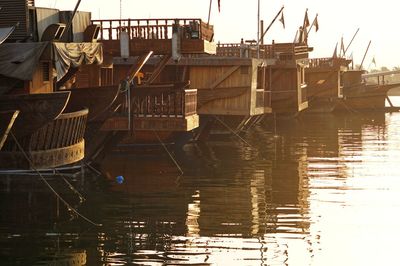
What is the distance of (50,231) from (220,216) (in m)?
4.43

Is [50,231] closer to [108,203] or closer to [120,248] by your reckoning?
[120,248]

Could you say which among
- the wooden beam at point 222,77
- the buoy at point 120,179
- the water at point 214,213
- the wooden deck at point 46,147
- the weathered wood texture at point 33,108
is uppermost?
the wooden beam at point 222,77

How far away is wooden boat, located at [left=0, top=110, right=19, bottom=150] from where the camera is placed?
20.7 metres

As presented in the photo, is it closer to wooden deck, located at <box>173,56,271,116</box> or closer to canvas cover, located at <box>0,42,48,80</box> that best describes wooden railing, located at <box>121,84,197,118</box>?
canvas cover, located at <box>0,42,48,80</box>

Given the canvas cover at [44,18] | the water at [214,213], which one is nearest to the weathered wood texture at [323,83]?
the water at [214,213]

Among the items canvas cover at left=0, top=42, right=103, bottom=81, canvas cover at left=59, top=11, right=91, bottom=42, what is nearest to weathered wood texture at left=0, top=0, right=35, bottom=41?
canvas cover at left=0, top=42, right=103, bottom=81

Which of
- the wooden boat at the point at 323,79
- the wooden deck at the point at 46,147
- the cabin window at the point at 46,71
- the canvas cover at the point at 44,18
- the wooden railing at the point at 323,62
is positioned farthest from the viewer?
the wooden railing at the point at 323,62

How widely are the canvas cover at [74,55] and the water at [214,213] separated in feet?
12.0

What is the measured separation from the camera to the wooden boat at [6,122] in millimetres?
20703

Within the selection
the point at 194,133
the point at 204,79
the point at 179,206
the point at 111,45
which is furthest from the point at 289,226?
the point at 194,133

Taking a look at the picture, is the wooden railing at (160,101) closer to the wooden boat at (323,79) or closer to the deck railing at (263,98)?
the deck railing at (263,98)

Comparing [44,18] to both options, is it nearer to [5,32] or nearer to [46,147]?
[5,32]

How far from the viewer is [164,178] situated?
28094 millimetres

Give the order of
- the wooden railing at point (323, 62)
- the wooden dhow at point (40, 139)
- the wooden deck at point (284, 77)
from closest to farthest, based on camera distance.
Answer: the wooden dhow at point (40, 139)
the wooden deck at point (284, 77)
the wooden railing at point (323, 62)
